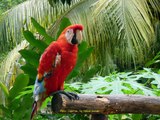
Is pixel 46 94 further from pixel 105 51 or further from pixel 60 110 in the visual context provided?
pixel 105 51

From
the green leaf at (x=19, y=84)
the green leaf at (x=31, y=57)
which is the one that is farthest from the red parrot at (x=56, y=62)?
the green leaf at (x=31, y=57)

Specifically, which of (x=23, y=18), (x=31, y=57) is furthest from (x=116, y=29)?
(x=31, y=57)

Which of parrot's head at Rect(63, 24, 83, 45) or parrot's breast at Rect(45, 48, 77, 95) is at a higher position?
parrot's head at Rect(63, 24, 83, 45)

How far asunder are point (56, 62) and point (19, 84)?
697 millimetres

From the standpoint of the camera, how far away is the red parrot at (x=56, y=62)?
1872mm

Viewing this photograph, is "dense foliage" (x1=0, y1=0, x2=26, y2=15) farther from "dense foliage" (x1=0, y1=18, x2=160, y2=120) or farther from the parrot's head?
the parrot's head

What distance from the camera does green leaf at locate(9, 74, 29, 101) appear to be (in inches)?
98.2

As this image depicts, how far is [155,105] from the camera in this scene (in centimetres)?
194

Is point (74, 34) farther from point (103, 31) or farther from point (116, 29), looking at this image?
point (103, 31)

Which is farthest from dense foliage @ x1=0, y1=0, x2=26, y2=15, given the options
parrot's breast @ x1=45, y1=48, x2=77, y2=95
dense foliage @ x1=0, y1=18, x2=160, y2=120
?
parrot's breast @ x1=45, y1=48, x2=77, y2=95

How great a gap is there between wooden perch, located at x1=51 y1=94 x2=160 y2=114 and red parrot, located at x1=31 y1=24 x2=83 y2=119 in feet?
0.27

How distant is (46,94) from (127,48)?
2933 mm

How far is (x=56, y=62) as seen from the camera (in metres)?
1.88

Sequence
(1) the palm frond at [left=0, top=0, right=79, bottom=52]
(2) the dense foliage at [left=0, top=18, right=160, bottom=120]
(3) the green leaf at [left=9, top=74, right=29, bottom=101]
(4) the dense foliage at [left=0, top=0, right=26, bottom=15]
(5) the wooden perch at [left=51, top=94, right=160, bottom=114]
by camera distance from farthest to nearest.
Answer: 1. (4) the dense foliage at [left=0, top=0, right=26, bottom=15]
2. (1) the palm frond at [left=0, top=0, right=79, bottom=52]
3. (3) the green leaf at [left=9, top=74, right=29, bottom=101]
4. (2) the dense foliage at [left=0, top=18, right=160, bottom=120]
5. (5) the wooden perch at [left=51, top=94, right=160, bottom=114]
